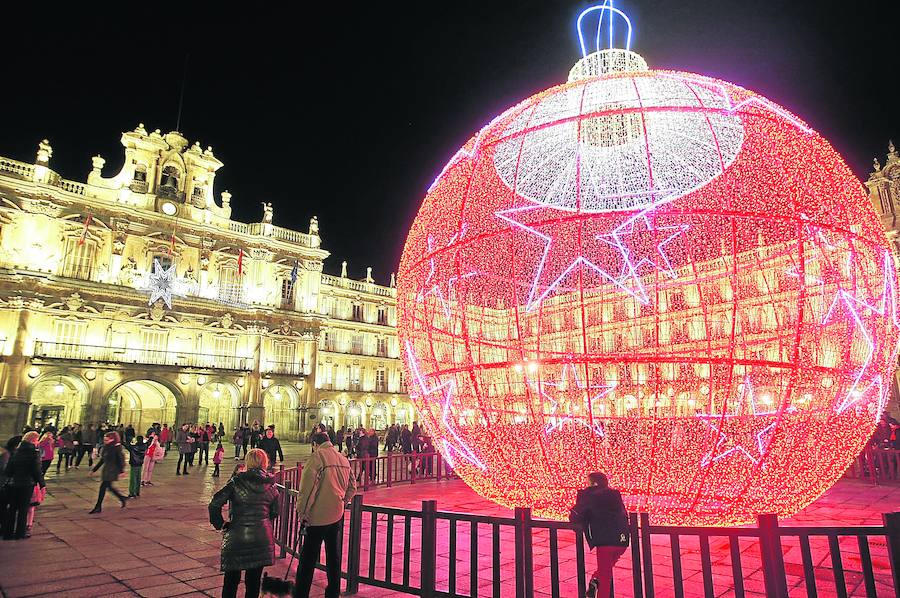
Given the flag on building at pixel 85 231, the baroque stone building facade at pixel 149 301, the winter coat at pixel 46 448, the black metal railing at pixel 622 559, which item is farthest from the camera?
the flag on building at pixel 85 231

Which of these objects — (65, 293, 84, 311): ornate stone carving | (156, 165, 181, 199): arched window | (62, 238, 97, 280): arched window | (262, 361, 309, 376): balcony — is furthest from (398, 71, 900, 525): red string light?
(156, 165, 181, 199): arched window

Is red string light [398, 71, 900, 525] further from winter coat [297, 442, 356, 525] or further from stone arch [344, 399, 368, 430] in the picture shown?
stone arch [344, 399, 368, 430]

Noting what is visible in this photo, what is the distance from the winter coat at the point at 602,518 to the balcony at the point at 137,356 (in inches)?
1164

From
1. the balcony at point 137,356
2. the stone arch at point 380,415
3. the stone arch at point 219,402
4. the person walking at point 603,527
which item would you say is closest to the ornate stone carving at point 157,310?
the balcony at point 137,356

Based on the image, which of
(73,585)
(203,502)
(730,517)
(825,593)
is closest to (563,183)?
(730,517)

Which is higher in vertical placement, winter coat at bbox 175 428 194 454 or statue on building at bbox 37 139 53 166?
statue on building at bbox 37 139 53 166

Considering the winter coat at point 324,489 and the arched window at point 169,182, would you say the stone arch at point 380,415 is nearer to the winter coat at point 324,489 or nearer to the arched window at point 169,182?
the arched window at point 169,182

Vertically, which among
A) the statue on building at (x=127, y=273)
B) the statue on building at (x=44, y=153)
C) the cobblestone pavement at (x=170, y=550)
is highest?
the statue on building at (x=44, y=153)

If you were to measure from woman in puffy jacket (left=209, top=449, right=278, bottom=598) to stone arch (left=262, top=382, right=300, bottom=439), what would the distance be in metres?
31.0

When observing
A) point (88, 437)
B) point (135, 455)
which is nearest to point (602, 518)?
point (135, 455)

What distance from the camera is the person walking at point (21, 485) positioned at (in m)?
7.06

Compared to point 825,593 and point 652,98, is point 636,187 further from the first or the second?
point 825,593

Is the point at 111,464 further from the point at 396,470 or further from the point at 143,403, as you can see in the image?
the point at 143,403

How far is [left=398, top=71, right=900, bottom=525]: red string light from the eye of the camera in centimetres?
514
